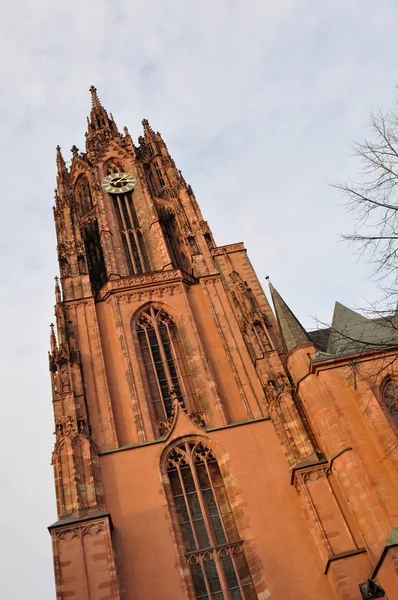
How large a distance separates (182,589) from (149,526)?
182 cm

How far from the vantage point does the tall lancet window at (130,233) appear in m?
25.5

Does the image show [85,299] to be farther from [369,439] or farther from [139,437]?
[369,439]

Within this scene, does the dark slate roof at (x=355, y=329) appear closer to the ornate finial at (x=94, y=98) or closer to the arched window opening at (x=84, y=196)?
the arched window opening at (x=84, y=196)

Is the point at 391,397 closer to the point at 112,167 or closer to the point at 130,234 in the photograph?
the point at 130,234

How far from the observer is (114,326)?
21.8 m

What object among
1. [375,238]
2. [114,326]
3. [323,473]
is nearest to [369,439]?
[323,473]

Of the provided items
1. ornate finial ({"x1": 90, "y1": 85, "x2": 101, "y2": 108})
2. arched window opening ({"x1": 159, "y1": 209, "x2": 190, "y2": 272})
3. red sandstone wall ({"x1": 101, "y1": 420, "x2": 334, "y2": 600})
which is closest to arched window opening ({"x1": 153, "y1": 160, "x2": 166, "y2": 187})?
arched window opening ({"x1": 159, "y1": 209, "x2": 190, "y2": 272})

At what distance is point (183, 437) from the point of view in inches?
725

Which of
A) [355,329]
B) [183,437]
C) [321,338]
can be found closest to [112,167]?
[321,338]

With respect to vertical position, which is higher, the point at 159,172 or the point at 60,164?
the point at 60,164

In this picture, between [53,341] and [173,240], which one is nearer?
[53,341]

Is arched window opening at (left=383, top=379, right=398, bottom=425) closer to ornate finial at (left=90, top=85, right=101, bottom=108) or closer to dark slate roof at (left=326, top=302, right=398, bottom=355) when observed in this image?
dark slate roof at (left=326, top=302, right=398, bottom=355)

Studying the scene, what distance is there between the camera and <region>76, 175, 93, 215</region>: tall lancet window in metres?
29.7

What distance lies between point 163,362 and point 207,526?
5953 mm
